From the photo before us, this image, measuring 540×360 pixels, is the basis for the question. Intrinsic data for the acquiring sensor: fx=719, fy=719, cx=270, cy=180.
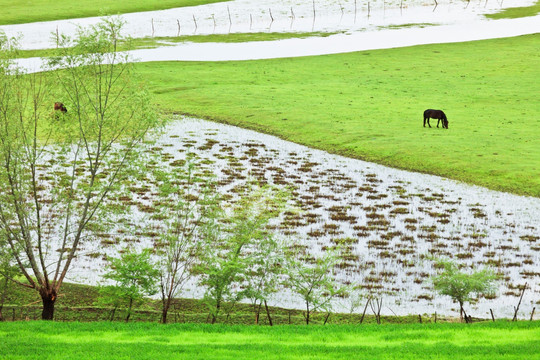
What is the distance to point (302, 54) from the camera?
103 meters

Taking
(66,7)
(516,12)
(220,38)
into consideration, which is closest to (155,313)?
(220,38)

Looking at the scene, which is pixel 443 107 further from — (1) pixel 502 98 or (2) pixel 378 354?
(2) pixel 378 354

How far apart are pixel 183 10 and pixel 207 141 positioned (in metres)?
87.9

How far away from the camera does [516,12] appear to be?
13488 centimetres

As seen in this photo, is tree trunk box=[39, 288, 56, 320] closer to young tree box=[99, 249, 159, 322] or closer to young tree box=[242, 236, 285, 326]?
young tree box=[99, 249, 159, 322]

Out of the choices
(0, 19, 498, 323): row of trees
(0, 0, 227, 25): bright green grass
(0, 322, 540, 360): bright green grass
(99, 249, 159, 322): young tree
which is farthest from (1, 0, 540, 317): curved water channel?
(0, 0, 227, 25): bright green grass

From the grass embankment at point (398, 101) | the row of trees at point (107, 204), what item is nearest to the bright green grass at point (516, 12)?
the grass embankment at point (398, 101)

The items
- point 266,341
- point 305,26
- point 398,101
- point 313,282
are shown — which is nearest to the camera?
point 266,341

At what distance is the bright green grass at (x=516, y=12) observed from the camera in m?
132

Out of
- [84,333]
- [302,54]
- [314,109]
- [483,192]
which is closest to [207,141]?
[314,109]

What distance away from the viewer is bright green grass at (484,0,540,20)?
431ft

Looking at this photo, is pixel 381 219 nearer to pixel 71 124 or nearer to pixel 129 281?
pixel 129 281

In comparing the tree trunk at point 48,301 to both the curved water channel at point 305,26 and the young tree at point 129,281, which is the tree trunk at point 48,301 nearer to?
the young tree at point 129,281

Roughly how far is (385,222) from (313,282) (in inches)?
541
